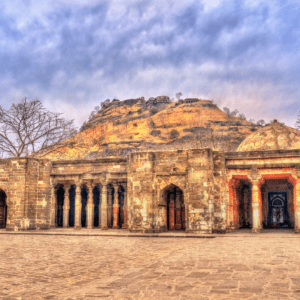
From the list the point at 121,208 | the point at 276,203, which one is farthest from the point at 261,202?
the point at 121,208

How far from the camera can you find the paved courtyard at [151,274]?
6087mm

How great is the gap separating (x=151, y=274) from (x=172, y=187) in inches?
528

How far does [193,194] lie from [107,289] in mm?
13487

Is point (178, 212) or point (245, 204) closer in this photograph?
point (178, 212)

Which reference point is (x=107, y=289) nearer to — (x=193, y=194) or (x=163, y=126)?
(x=193, y=194)

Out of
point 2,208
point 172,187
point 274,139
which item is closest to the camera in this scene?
point 172,187

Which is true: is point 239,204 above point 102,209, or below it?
above

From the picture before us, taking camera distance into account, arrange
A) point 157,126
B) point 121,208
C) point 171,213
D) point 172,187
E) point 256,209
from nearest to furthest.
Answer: point 256,209
point 172,187
point 171,213
point 121,208
point 157,126

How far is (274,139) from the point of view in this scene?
2244 centimetres

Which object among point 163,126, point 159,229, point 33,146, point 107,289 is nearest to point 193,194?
point 159,229

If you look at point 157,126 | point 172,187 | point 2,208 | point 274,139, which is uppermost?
point 157,126

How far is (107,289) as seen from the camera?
6445mm

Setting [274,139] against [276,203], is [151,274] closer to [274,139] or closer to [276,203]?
[274,139]

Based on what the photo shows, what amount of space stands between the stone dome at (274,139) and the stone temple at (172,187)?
0.18 feet
